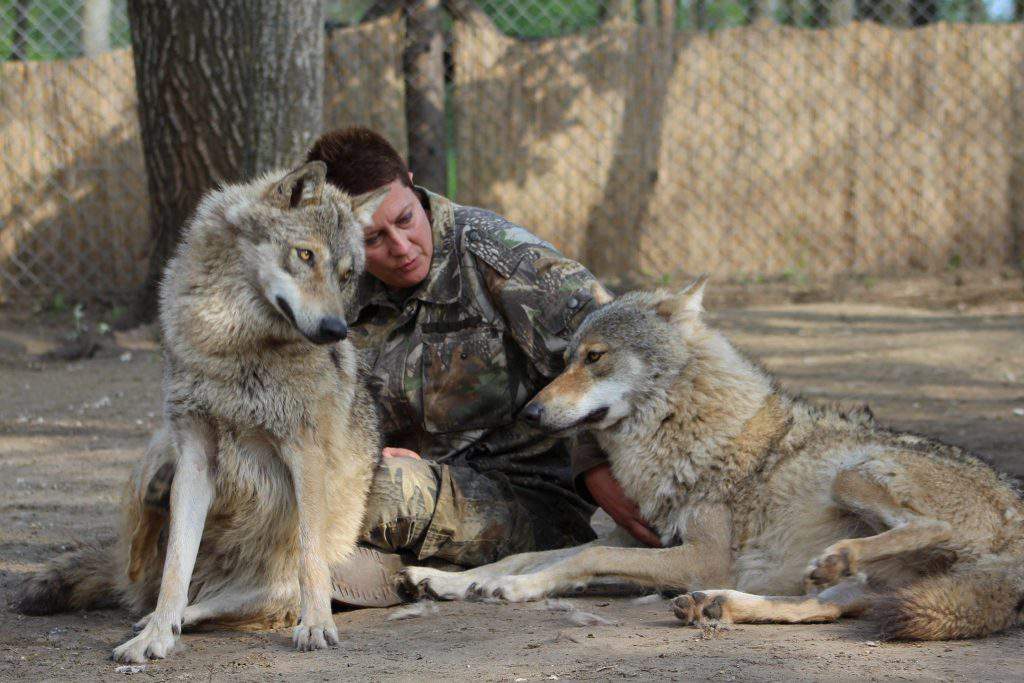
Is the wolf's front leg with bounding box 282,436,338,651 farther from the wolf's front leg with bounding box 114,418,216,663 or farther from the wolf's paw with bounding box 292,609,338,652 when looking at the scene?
the wolf's front leg with bounding box 114,418,216,663

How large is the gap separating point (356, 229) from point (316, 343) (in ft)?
1.93

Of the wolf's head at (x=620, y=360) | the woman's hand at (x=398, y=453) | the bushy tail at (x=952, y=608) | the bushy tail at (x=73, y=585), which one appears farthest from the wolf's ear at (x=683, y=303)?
the bushy tail at (x=73, y=585)

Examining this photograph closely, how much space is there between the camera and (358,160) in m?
4.49

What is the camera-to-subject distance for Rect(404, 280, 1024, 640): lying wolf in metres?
3.74

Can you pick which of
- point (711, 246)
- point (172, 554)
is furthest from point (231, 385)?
point (711, 246)

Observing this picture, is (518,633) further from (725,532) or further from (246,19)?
(246,19)

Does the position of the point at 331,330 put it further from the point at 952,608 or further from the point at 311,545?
the point at 952,608

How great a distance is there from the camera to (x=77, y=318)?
9273 mm

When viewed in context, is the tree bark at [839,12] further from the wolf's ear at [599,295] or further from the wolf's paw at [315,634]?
the wolf's paw at [315,634]

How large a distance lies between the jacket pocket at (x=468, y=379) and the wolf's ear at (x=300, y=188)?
1053 mm

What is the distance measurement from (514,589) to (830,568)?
1.16 metres

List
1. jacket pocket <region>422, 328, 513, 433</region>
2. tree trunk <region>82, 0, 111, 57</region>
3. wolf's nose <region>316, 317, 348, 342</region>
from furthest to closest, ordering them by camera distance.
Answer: tree trunk <region>82, 0, 111, 57</region> < jacket pocket <region>422, 328, 513, 433</region> < wolf's nose <region>316, 317, 348, 342</region>

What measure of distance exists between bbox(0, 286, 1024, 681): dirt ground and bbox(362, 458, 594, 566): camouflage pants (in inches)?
14.1

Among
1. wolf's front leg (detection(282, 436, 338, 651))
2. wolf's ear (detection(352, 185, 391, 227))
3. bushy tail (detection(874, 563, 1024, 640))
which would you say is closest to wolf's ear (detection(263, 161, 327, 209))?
wolf's ear (detection(352, 185, 391, 227))
